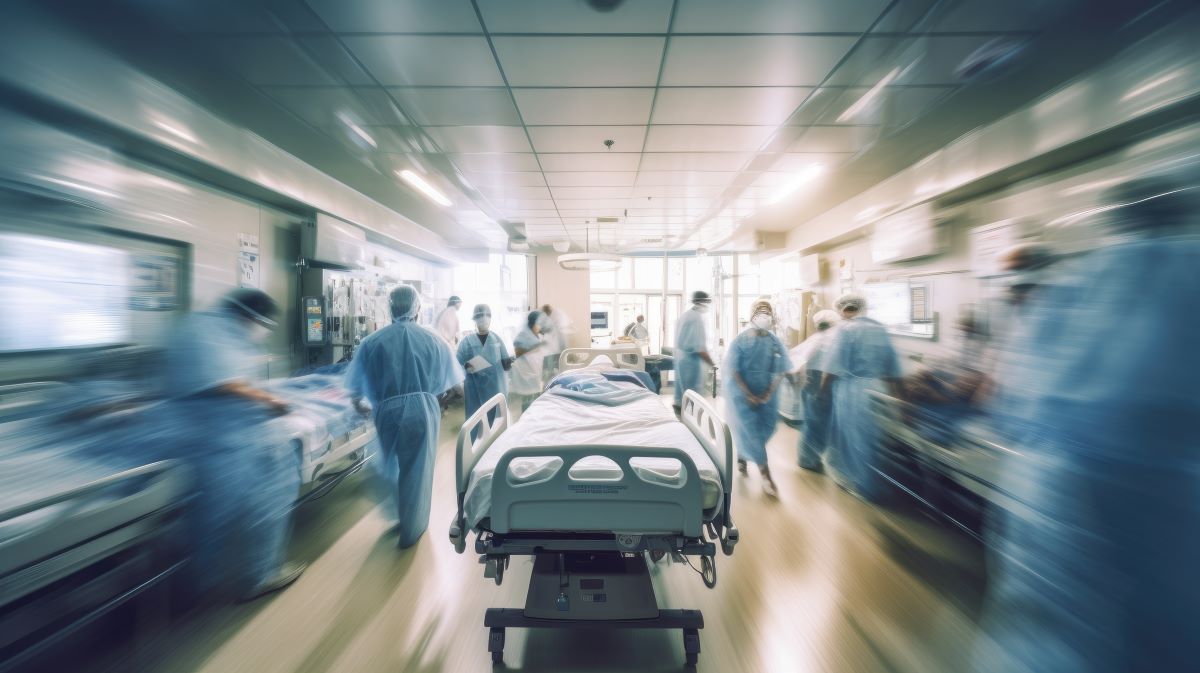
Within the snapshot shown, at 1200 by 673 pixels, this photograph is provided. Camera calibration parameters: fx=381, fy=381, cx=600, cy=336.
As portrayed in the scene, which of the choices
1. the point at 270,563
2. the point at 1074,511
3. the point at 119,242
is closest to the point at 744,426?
the point at 1074,511

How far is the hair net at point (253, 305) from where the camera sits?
77.2 inches

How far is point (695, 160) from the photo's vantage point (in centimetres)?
349

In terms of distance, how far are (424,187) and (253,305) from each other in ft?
8.64

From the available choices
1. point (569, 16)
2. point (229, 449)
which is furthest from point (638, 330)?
point (229, 449)

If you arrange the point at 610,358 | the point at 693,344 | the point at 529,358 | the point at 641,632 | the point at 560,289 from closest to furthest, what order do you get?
the point at 641,632 → the point at 693,344 → the point at 529,358 → the point at 610,358 → the point at 560,289

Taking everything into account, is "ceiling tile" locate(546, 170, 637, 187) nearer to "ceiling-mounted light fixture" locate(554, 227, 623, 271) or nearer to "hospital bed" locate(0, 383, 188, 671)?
"ceiling-mounted light fixture" locate(554, 227, 623, 271)

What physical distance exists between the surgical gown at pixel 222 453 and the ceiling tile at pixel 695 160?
317 cm

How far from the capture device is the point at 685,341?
432 cm

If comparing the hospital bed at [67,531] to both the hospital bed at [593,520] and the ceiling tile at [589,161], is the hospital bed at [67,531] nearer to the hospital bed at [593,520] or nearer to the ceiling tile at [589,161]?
the hospital bed at [593,520]

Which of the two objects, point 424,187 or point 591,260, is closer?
point 424,187

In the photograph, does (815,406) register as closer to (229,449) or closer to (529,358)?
(529,358)

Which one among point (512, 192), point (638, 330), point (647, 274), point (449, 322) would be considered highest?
point (512, 192)

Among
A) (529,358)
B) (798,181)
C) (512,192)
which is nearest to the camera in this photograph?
(798,181)

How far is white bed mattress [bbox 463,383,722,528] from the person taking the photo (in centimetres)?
158
